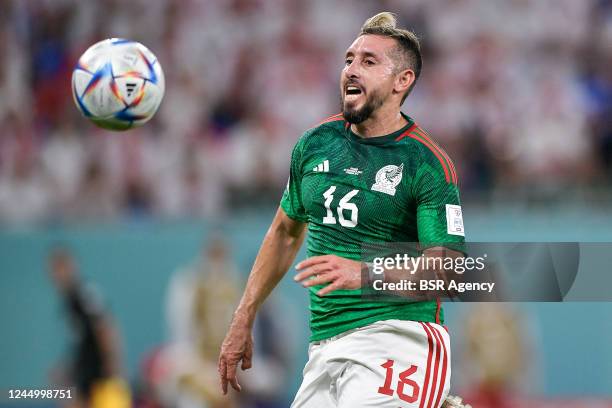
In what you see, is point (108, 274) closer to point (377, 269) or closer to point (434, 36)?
point (434, 36)

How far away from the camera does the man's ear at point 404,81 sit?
206 inches

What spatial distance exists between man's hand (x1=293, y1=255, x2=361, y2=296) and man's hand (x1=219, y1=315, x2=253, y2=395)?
3.09 ft

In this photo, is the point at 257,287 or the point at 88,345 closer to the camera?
the point at 257,287

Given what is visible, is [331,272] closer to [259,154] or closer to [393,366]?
[393,366]

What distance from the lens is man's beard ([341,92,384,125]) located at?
514 centimetres

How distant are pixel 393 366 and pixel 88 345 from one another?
5.87m

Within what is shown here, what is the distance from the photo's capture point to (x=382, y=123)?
5.19 metres

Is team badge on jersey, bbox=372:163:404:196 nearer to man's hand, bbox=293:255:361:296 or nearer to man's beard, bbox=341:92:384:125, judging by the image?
man's beard, bbox=341:92:384:125

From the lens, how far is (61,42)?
1173 cm

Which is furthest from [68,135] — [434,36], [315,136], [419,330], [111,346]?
[419,330]

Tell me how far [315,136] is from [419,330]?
1247 mm

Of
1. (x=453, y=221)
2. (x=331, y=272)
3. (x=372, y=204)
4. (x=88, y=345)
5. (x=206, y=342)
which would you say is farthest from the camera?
(x=88, y=345)

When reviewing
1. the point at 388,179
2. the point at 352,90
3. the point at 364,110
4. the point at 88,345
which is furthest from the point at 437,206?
the point at 88,345

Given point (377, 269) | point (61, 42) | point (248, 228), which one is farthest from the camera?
point (61, 42)
